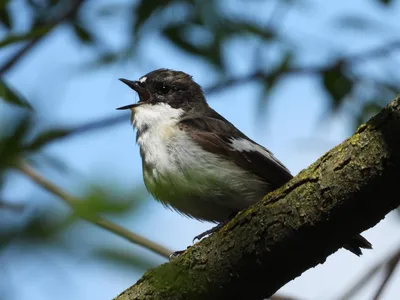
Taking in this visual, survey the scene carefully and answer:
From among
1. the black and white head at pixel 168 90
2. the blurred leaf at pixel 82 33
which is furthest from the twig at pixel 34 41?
the black and white head at pixel 168 90

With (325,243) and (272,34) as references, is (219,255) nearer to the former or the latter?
(325,243)

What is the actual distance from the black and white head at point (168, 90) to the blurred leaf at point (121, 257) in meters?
4.82

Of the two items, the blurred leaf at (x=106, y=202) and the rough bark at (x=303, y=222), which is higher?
the rough bark at (x=303, y=222)

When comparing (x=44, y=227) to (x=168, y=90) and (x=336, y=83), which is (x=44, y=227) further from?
(x=168, y=90)

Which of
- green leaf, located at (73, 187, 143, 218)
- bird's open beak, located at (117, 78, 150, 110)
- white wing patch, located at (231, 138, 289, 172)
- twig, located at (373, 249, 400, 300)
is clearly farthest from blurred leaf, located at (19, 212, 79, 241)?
bird's open beak, located at (117, 78, 150, 110)

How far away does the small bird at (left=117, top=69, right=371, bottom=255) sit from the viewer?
4.53m

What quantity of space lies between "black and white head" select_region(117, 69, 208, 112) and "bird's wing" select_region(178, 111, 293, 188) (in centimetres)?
62

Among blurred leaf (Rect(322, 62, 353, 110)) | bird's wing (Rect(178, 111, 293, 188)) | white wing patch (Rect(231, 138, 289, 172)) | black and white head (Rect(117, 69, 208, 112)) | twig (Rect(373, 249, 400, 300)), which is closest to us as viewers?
twig (Rect(373, 249, 400, 300))

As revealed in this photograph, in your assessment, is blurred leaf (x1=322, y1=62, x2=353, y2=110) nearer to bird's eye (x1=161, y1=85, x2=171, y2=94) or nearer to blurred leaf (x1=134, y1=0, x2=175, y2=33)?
bird's eye (x1=161, y1=85, x2=171, y2=94)

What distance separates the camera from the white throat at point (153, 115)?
5.34 meters

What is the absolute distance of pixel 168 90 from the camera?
19.9 feet

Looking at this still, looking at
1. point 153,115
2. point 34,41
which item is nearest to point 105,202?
point 34,41

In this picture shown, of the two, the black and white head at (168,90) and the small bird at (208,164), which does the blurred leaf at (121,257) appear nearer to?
the small bird at (208,164)

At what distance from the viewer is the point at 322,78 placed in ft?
17.3
